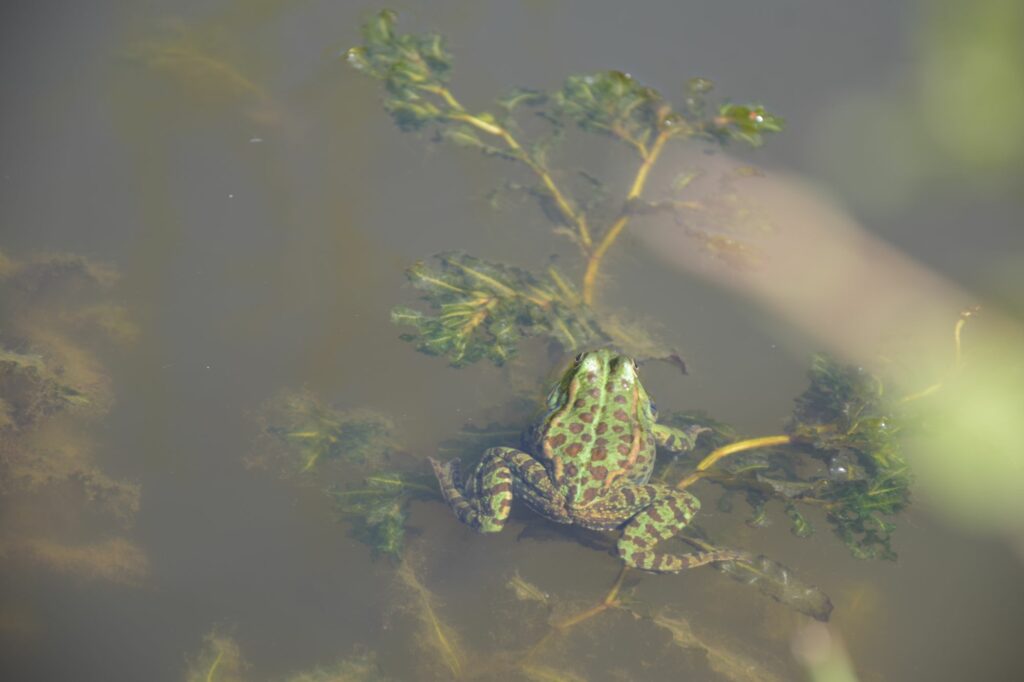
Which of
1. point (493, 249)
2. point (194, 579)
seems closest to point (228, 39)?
point (493, 249)

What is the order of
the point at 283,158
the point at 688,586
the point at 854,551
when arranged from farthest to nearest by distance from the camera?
the point at 283,158 < the point at 688,586 < the point at 854,551

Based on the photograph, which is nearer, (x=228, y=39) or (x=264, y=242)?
(x=264, y=242)

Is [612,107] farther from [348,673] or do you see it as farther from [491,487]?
[348,673]

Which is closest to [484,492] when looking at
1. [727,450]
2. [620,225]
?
[727,450]

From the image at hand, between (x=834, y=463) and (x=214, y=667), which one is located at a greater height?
(x=834, y=463)

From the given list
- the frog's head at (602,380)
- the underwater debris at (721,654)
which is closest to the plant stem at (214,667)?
the frog's head at (602,380)

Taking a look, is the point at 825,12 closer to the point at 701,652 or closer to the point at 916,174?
the point at 916,174

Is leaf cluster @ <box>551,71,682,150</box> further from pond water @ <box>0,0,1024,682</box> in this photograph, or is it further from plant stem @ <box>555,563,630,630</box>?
plant stem @ <box>555,563,630,630</box>
